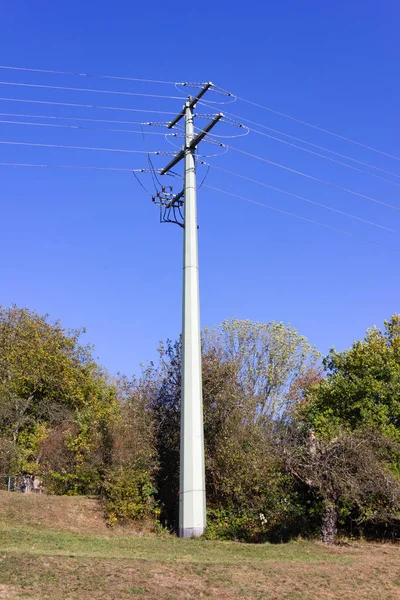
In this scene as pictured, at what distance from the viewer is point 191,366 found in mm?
21406

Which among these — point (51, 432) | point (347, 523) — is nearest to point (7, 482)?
point (51, 432)

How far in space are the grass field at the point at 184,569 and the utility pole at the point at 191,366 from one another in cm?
129

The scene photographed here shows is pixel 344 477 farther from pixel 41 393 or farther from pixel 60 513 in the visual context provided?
pixel 41 393

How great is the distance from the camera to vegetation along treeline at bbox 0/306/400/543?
20.4 metres

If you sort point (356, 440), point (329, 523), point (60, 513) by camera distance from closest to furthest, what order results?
1. point (329, 523)
2. point (356, 440)
3. point (60, 513)

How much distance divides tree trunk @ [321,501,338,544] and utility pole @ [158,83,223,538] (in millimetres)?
3821

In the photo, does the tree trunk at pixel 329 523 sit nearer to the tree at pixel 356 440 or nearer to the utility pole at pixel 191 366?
the tree at pixel 356 440

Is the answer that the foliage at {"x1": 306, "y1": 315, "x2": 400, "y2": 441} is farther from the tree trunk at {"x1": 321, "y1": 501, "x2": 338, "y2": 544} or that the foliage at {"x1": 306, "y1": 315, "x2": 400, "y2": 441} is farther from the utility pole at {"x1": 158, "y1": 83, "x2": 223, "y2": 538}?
the utility pole at {"x1": 158, "y1": 83, "x2": 223, "y2": 538}

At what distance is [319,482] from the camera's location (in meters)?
19.6

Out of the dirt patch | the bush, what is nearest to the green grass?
the dirt patch

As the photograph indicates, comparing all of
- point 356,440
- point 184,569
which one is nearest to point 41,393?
point 356,440

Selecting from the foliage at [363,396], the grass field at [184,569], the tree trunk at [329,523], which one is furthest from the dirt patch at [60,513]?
the foliage at [363,396]

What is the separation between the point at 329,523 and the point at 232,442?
20.4 ft

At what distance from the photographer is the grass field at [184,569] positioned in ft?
37.6
